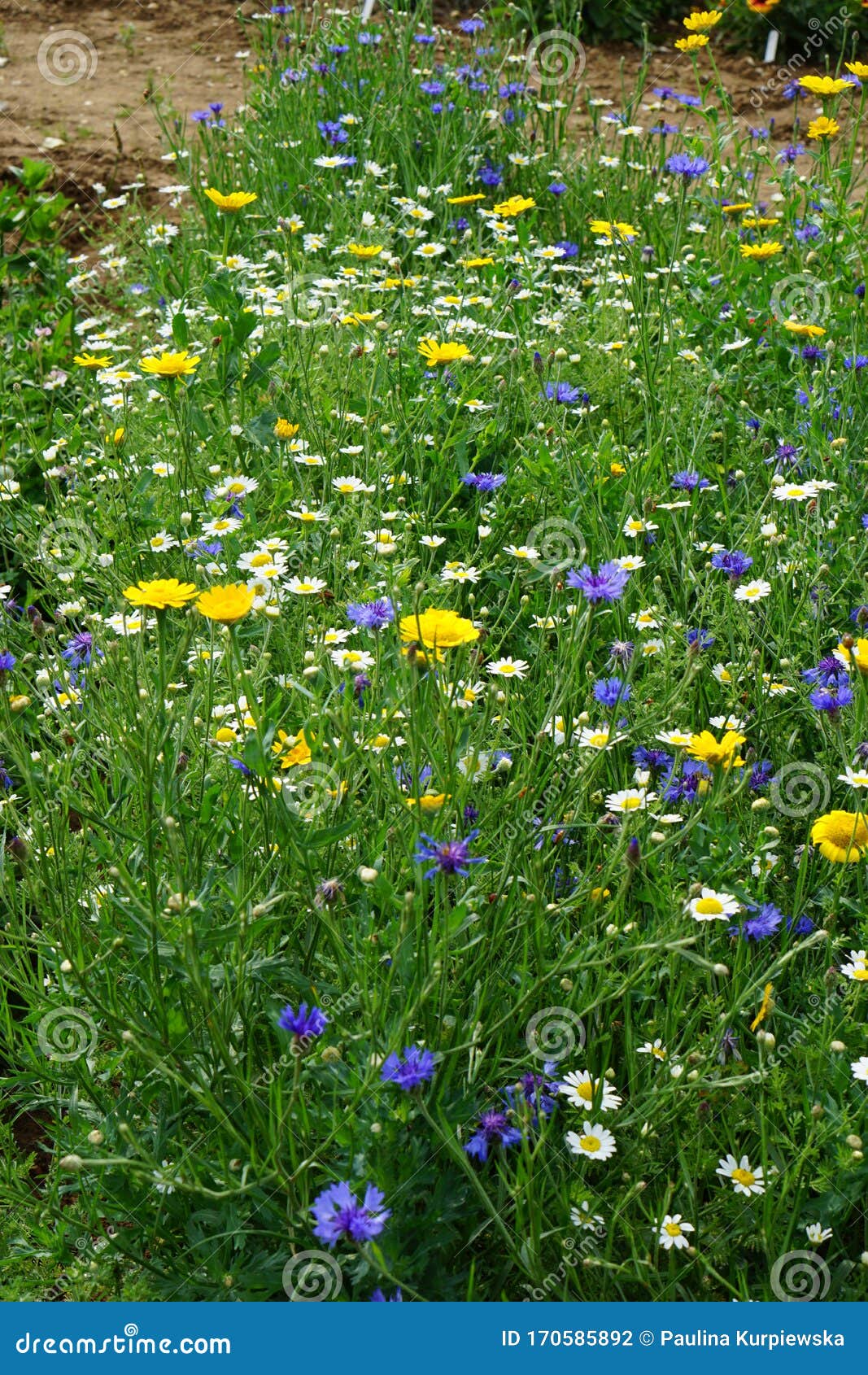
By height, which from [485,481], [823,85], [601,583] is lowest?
[485,481]

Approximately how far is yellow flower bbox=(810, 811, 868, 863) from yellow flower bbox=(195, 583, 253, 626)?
827 mm

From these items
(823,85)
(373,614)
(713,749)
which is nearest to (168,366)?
(373,614)

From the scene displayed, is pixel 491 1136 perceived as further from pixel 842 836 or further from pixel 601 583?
pixel 601 583

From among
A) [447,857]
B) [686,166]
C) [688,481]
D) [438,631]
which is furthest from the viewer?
[686,166]

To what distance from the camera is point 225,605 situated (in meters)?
1.69

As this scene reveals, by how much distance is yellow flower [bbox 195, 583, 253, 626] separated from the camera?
167cm

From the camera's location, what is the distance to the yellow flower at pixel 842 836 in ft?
6.00

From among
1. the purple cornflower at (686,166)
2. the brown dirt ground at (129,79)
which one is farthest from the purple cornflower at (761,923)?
the brown dirt ground at (129,79)

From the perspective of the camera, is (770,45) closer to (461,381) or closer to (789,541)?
(461,381)

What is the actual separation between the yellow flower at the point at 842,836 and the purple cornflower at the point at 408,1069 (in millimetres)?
643

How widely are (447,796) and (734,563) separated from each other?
968 millimetres

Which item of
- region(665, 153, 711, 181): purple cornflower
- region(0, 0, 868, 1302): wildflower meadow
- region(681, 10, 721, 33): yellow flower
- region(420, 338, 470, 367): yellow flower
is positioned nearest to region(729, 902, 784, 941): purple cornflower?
region(0, 0, 868, 1302): wildflower meadow

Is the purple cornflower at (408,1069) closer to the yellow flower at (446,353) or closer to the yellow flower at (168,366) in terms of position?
the yellow flower at (168,366)

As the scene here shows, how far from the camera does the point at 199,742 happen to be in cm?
210
